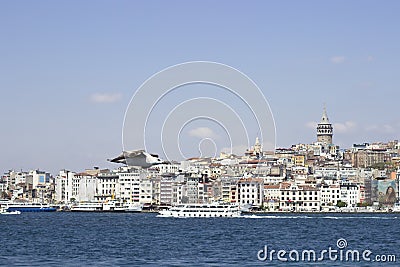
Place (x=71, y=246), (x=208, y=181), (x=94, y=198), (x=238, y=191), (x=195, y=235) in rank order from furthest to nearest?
(x=94, y=198) → (x=208, y=181) → (x=238, y=191) → (x=195, y=235) → (x=71, y=246)

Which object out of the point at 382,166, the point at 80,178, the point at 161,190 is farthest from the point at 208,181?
the point at 382,166

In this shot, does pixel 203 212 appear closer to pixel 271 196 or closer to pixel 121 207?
pixel 271 196

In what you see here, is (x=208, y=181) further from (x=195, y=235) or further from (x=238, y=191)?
(x=195, y=235)

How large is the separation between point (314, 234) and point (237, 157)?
7329 cm

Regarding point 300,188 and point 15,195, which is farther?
point 15,195

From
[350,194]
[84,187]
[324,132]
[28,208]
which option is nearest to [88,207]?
[28,208]

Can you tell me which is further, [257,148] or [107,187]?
[257,148]

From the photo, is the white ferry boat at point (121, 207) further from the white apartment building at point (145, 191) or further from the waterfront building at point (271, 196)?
the waterfront building at point (271, 196)

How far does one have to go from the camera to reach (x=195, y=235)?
34.2m

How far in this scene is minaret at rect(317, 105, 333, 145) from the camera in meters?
136

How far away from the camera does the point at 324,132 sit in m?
136

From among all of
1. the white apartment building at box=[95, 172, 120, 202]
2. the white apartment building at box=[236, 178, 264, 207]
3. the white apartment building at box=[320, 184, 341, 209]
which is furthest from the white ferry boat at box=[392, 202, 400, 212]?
the white apartment building at box=[95, 172, 120, 202]

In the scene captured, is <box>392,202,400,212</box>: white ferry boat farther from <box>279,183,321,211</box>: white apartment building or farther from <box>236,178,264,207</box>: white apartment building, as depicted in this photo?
<box>236,178,264,207</box>: white apartment building

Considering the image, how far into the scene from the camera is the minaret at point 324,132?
136250mm
